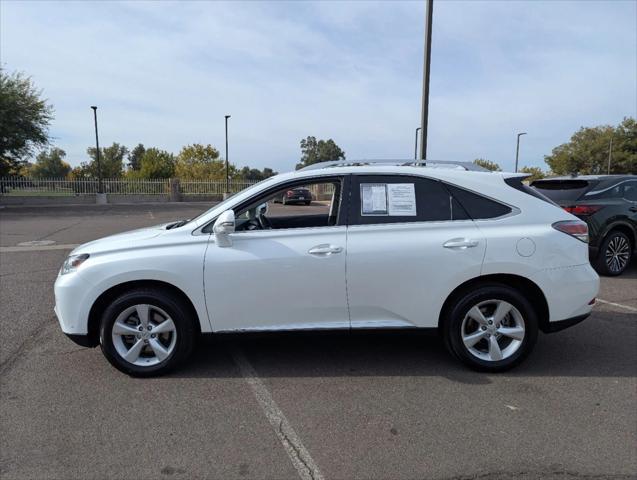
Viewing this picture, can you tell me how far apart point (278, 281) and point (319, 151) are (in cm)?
8891

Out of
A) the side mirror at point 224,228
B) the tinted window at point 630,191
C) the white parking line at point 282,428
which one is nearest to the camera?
the white parking line at point 282,428

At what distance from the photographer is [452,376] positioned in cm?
383

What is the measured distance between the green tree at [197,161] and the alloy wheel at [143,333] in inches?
2261

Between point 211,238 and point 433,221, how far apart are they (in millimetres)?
1813

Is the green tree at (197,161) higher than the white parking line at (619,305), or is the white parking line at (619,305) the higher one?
the green tree at (197,161)

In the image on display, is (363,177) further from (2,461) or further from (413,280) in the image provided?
(2,461)

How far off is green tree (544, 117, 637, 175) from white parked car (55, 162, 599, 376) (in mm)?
52330

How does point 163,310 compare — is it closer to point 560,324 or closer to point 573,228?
point 560,324

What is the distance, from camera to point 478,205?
3900 mm

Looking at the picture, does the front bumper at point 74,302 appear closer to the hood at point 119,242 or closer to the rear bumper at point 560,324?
the hood at point 119,242

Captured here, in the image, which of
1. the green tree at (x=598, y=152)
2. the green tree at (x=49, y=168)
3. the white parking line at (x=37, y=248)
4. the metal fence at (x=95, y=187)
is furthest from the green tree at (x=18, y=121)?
the green tree at (x=49, y=168)

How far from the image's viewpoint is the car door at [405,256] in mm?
3707

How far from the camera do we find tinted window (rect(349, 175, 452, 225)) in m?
3.86

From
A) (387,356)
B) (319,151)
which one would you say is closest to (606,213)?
(387,356)
